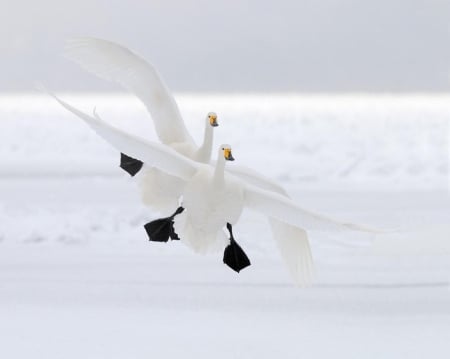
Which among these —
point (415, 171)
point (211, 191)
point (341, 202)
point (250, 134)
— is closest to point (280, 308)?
point (211, 191)

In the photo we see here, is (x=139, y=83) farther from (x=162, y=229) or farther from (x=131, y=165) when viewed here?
(x=162, y=229)

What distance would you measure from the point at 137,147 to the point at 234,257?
618 mm

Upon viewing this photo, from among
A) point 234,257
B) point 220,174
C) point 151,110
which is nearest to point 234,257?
point 234,257

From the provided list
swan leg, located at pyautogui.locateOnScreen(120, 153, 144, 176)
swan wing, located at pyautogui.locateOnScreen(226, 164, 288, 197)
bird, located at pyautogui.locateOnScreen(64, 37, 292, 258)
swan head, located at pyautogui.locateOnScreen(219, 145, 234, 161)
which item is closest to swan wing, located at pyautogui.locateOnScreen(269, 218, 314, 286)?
bird, located at pyautogui.locateOnScreen(64, 37, 292, 258)

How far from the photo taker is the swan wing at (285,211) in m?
2.84

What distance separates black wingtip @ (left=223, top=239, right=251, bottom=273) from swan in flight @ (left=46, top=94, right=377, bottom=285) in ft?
0.45

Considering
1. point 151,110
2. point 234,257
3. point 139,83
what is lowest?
point 234,257

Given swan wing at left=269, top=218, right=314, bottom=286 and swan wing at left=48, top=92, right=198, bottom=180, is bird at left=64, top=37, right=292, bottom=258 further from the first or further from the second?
swan wing at left=48, top=92, right=198, bottom=180

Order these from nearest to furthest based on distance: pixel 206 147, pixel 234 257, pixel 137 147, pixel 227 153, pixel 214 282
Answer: pixel 137 147 < pixel 227 153 < pixel 234 257 < pixel 206 147 < pixel 214 282

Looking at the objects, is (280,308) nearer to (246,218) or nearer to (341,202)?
(246,218)

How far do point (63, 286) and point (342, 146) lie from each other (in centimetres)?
997

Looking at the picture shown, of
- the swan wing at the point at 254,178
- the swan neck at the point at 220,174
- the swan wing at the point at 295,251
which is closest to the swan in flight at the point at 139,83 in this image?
the swan wing at the point at 254,178

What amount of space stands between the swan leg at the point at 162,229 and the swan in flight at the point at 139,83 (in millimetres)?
186

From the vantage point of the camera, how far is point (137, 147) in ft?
9.25
